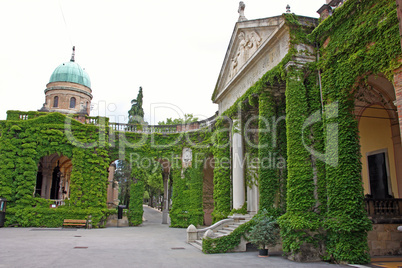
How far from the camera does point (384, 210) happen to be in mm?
12500

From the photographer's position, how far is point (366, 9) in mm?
9969

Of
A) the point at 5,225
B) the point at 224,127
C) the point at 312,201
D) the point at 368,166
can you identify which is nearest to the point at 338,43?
the point at 312,201

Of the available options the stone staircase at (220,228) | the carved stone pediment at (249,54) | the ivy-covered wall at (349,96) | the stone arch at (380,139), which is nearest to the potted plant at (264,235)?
the ivy-covered wall at (349,96)

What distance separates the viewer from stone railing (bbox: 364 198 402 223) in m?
11.9

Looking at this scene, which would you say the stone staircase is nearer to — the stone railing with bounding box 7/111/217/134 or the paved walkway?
the paved walkway

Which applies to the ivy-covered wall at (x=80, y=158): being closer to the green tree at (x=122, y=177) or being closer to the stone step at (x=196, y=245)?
the stone step at (x=196, y=245)

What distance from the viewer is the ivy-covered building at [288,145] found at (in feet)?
33.9

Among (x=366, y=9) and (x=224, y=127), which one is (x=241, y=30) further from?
(x=366, y=9)

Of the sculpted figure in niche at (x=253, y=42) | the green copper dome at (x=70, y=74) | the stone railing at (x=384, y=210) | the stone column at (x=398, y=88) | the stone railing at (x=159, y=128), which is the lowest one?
the stone railing at (x=384, y=210)

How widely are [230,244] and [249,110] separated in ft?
24.4

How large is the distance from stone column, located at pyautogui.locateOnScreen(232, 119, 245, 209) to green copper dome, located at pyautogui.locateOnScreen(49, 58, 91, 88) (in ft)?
92.5

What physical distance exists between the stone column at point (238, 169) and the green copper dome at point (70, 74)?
2820 centimetres

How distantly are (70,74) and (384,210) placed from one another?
3701cm

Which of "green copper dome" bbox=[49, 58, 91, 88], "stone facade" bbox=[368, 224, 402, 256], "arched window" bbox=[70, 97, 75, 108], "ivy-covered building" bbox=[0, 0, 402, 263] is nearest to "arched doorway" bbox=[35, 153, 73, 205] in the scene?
"ivy-covered building" bbox=[0, 0, 402, 263]
